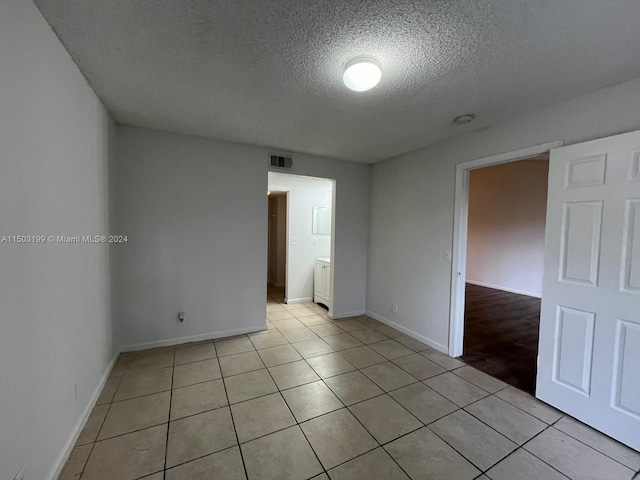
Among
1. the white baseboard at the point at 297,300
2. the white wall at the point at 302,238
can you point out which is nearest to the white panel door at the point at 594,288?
the white wall at the point at 302,238

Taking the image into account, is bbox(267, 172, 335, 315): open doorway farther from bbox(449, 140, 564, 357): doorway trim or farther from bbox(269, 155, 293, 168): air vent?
bbox(449, 140, 564, 357): doorway trim

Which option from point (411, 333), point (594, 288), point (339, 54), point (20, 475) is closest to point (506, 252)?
point (411, 333)

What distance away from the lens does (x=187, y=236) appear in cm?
302

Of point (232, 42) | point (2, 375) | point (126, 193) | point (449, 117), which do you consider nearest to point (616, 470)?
point (449, 117)

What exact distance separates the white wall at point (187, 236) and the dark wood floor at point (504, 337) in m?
2.69

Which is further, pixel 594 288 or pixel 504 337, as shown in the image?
pixel 504 337

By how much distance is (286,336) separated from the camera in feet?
10.9

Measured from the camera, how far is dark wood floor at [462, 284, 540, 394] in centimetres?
261

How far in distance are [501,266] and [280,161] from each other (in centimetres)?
585

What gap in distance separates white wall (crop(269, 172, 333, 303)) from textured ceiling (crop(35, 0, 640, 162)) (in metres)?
2.32

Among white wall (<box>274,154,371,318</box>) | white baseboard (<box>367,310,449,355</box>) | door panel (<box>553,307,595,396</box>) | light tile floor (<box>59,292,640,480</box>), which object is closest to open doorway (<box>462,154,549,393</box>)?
white baseboard (<box>367,310,449,355</box>)

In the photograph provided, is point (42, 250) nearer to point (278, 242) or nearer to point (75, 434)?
point (75, 434)

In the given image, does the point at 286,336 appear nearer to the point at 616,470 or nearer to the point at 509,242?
the point at 616,470

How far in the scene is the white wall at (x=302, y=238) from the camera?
15.7 feet
